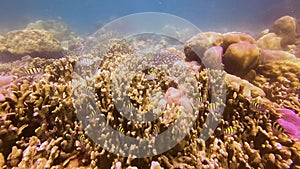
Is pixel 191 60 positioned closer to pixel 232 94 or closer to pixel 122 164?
pixel 232 94

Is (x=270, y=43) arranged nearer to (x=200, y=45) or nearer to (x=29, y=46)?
(x=200, y=45)

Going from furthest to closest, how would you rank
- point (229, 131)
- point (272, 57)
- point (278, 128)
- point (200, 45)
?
point (200, 45)
point (272, 57)
point (278, 128)
point (229, 131)

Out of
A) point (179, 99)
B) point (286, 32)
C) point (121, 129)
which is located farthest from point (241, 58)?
point (286, 32)

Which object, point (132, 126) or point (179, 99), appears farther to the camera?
point (179, 99)

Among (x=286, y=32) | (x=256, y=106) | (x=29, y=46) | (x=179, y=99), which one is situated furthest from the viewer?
(x=29, y=46)

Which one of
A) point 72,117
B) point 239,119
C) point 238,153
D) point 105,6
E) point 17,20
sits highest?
point 105,6

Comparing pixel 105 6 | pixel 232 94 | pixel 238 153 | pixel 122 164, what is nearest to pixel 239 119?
pixel 232 94
